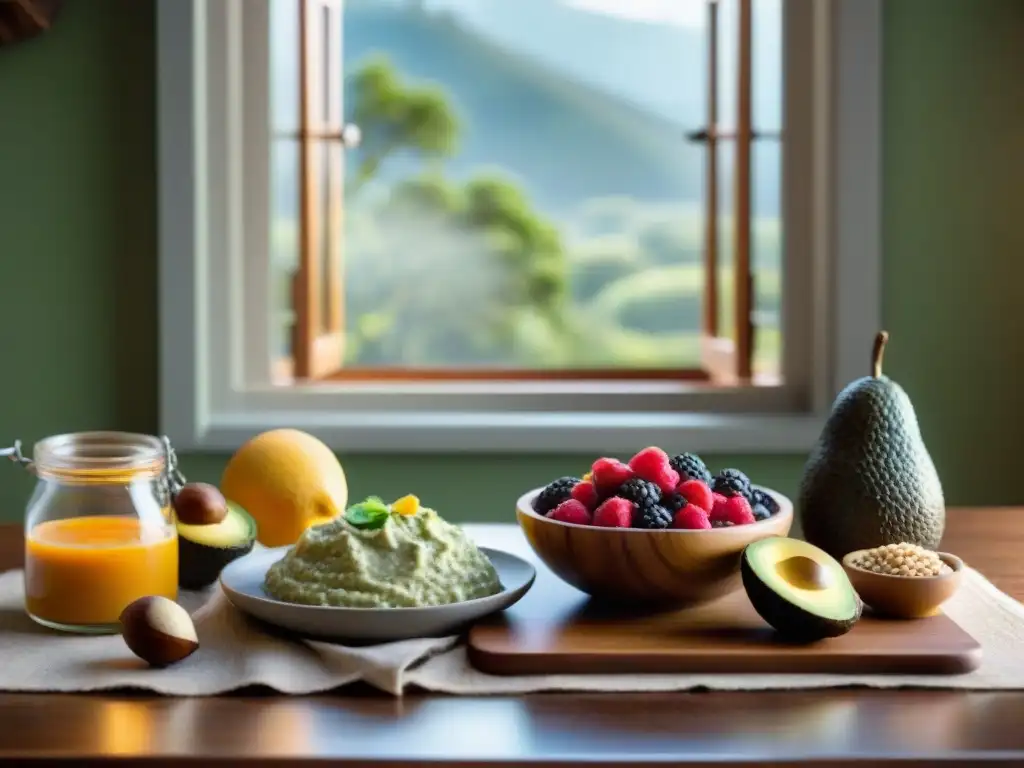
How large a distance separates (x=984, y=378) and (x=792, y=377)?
1.20 ft

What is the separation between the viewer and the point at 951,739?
2.72 feet

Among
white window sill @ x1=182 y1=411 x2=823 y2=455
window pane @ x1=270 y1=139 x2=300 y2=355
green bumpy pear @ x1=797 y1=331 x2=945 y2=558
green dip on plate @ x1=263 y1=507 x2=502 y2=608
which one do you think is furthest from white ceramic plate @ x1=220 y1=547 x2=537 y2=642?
window pane @ x1=270 y1=139 x2=300 y2=355

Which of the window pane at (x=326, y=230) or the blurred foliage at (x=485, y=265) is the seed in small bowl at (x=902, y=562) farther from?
the window pane at (x=326, y=230)

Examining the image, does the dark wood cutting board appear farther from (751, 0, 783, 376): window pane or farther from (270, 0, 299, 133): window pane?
(270, 0, 299, 133): window pane

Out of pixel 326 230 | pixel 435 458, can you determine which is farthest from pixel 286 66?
pixel 435 458

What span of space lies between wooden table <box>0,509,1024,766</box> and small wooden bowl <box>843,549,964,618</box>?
15 cm

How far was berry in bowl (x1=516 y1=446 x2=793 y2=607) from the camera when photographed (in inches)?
41.2

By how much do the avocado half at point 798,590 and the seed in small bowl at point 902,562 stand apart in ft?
0.23

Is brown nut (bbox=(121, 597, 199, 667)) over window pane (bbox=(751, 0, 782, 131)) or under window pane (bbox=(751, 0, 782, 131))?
under

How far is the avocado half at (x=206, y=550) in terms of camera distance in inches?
47.5

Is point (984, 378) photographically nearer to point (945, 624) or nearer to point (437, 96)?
point (437, 96)

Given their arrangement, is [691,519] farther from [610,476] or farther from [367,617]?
[367,617]

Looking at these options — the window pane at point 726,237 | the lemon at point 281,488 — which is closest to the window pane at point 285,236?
the window pane at point 726,237

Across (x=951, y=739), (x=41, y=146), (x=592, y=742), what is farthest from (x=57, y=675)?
(x=41, y=146)
